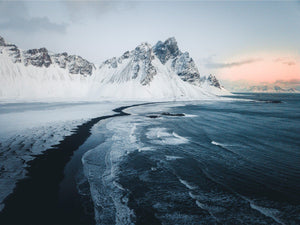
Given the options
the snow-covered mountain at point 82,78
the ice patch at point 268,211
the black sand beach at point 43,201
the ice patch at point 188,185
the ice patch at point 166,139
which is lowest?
the ice patch at point 188,185

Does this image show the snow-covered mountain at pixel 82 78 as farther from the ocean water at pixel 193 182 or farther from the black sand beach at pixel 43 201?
the black sand beach at pixel 43 201

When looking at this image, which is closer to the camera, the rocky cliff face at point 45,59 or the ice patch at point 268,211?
the ice patch at point 268,211

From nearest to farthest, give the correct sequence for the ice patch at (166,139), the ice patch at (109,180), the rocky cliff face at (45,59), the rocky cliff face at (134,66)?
the ice patch at (109,180) → the ice patch at (166,139) → the rocky cliff face at (45,59) → the rocky cliff face at (134,66)

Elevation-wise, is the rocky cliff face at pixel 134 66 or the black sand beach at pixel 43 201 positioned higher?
the rocky cliff face at pixel 134 66

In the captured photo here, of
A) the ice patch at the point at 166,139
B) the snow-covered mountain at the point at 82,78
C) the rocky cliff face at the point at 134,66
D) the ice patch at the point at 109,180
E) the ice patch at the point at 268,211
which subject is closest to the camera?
the ice patch at the point at 268,211

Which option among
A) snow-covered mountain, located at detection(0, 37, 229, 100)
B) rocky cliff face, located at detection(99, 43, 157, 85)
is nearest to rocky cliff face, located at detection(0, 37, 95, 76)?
snow-covered mountain, located at detection(0, 37, 229, 100)

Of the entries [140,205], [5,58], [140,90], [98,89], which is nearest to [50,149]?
[140,205]

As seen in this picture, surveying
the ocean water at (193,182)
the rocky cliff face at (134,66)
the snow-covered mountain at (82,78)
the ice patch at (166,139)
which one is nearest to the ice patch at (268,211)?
the ocean water at (193,182)

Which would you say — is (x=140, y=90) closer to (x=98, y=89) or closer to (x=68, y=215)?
(x=98, y=89)
